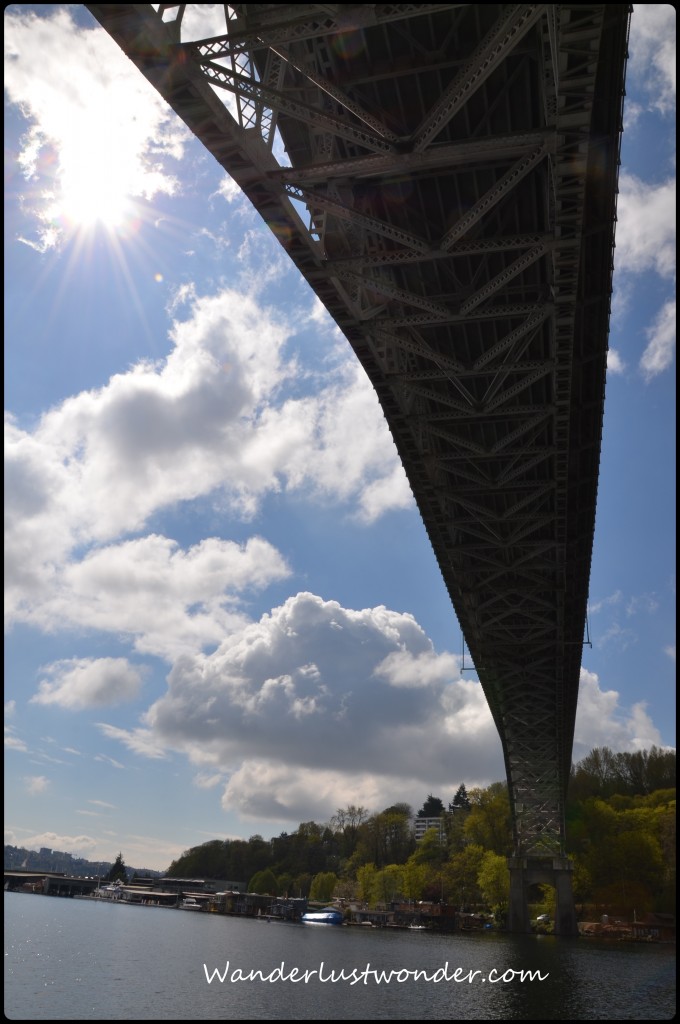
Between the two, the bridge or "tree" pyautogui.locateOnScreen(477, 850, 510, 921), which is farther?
"tree" pyautogui.locateOnScreen(477, 850, 510, 921)

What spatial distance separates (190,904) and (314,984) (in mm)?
128140

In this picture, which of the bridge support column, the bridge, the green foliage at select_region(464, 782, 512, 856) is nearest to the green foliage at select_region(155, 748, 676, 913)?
the green foliage at select_region(464, 782, 512, 856)

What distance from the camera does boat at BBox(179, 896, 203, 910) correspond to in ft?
465

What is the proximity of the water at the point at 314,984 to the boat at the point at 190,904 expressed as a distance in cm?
9602

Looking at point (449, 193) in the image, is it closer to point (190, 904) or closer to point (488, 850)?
point (488, 850)

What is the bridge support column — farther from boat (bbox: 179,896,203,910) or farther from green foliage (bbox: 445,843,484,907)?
boat (bbox: 179,896,203,910)

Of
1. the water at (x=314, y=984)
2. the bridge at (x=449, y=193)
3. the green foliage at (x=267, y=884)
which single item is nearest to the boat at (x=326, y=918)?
the water at (x=314, y=984)

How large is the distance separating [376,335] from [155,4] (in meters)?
9.47

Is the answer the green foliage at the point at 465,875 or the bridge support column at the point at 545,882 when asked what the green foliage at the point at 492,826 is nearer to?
the green foliage at the point at 465,875

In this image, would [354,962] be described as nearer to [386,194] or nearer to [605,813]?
[386,194]

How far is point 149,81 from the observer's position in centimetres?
1220

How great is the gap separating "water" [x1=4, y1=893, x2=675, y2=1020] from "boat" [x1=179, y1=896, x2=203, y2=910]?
96.0 m

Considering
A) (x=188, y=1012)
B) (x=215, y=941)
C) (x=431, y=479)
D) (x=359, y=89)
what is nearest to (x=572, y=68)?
(x=359, y=89)

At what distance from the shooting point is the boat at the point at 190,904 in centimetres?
14175
